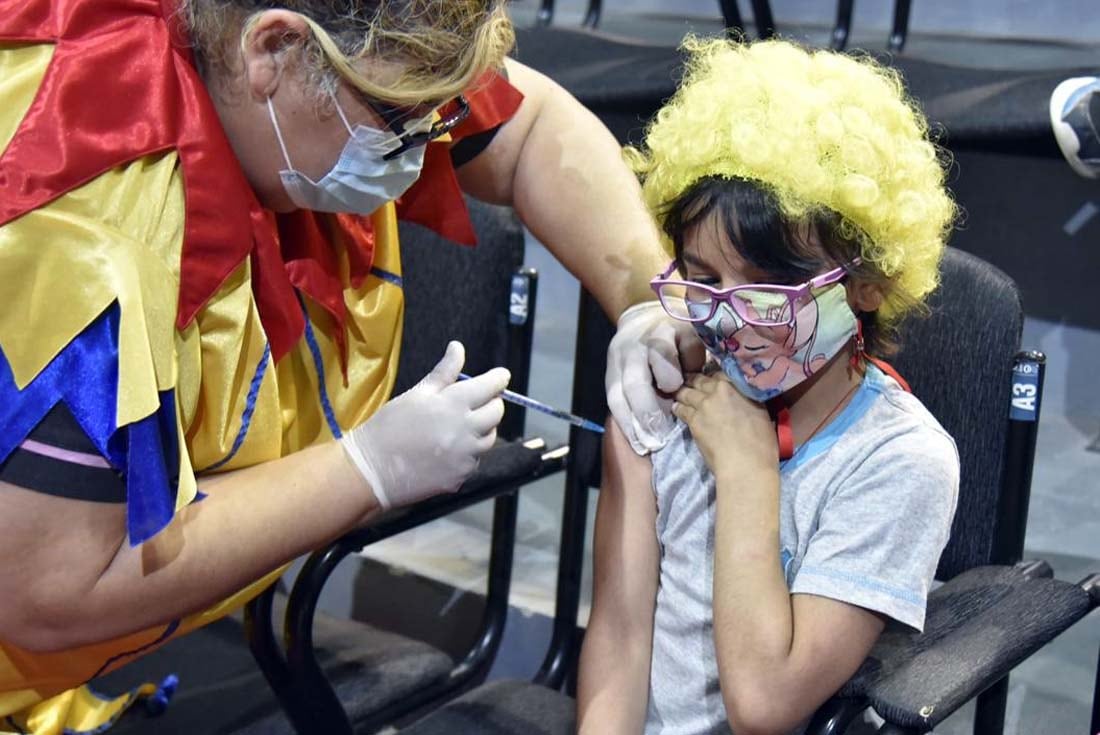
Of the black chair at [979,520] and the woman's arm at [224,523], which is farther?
the black chair at [979,520]

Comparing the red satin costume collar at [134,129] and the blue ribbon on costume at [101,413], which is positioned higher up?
the red satin costume collar at [134,129]

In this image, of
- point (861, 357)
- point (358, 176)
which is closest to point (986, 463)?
point (861, 357)

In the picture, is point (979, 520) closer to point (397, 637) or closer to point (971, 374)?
point (971, 374)

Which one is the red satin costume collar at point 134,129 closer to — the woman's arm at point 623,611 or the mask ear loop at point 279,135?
the mask ear loop at point 279,135

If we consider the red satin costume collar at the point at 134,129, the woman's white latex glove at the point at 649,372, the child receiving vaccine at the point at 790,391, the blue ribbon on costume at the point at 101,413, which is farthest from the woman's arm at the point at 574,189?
the blue ribbon on costume at the point at 101,413

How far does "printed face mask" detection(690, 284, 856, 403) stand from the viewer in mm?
1227

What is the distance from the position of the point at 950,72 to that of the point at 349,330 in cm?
187

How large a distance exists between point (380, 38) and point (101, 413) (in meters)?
0.40

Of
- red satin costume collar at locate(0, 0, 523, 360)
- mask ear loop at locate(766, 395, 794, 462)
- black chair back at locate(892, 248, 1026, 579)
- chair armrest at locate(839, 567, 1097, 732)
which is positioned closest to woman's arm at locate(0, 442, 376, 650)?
red satin costume collar at locate(0, 0, 523, 360)

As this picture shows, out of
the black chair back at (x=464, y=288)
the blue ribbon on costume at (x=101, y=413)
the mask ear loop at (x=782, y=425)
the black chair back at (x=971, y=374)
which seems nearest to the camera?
the blue ribbon on costume at (x=101, y=413)

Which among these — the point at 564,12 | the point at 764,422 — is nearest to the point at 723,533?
the point at 764,422

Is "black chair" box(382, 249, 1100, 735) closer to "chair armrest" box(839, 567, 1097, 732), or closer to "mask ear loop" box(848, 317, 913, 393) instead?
"chair armrest" box(839, 567, 1097, 732)

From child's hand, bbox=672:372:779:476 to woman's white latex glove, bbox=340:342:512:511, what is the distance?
0.64 ft

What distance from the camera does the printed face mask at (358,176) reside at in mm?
1269
